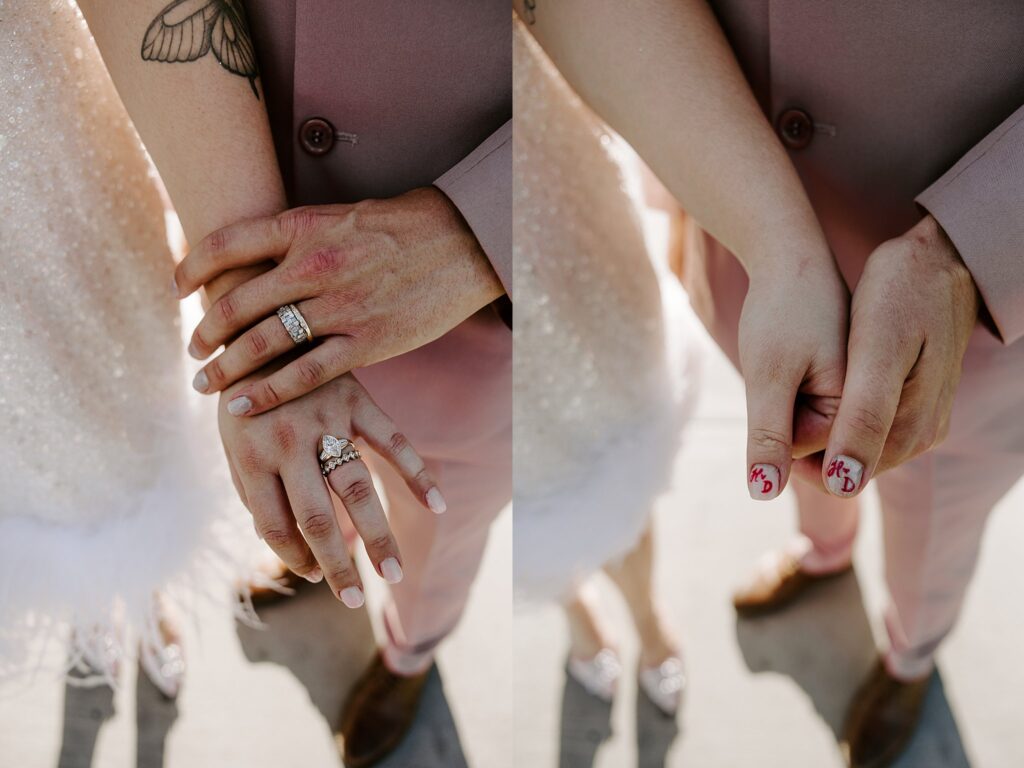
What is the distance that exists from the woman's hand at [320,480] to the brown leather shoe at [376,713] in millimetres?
205

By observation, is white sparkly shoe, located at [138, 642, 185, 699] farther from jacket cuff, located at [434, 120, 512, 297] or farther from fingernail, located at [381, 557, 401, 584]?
jacket cuff, located at [434, 120, 512, 297]

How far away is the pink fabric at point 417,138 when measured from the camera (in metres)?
0.56

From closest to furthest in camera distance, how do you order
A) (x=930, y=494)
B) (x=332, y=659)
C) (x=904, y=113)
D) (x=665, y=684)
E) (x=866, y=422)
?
(x=866, y=422) → (x=904, y=113) → (x=332, y=659) → (x=930, y=494) → (x=665, y=684)

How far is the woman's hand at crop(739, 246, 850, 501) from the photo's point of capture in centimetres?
54

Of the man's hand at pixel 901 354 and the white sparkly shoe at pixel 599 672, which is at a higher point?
the man's hand at pixel 901 354

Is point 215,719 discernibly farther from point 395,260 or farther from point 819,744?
point 819,744

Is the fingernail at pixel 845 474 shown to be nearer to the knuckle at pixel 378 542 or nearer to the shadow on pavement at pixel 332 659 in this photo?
the knuckle at pixel 378 542

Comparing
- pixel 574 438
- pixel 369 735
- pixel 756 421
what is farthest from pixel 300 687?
pixel 756 421

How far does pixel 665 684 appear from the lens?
966 millimetres

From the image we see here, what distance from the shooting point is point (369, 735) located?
2.31 feet

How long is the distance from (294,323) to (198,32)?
217 mm

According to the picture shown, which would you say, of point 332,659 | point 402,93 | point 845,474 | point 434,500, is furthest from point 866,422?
point 332,659

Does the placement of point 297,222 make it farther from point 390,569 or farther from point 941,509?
point 941,509

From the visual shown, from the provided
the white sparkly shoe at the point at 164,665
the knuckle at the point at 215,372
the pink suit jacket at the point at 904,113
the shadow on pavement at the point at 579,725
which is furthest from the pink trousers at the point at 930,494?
the white sparkly shoe at the point at 164,665
